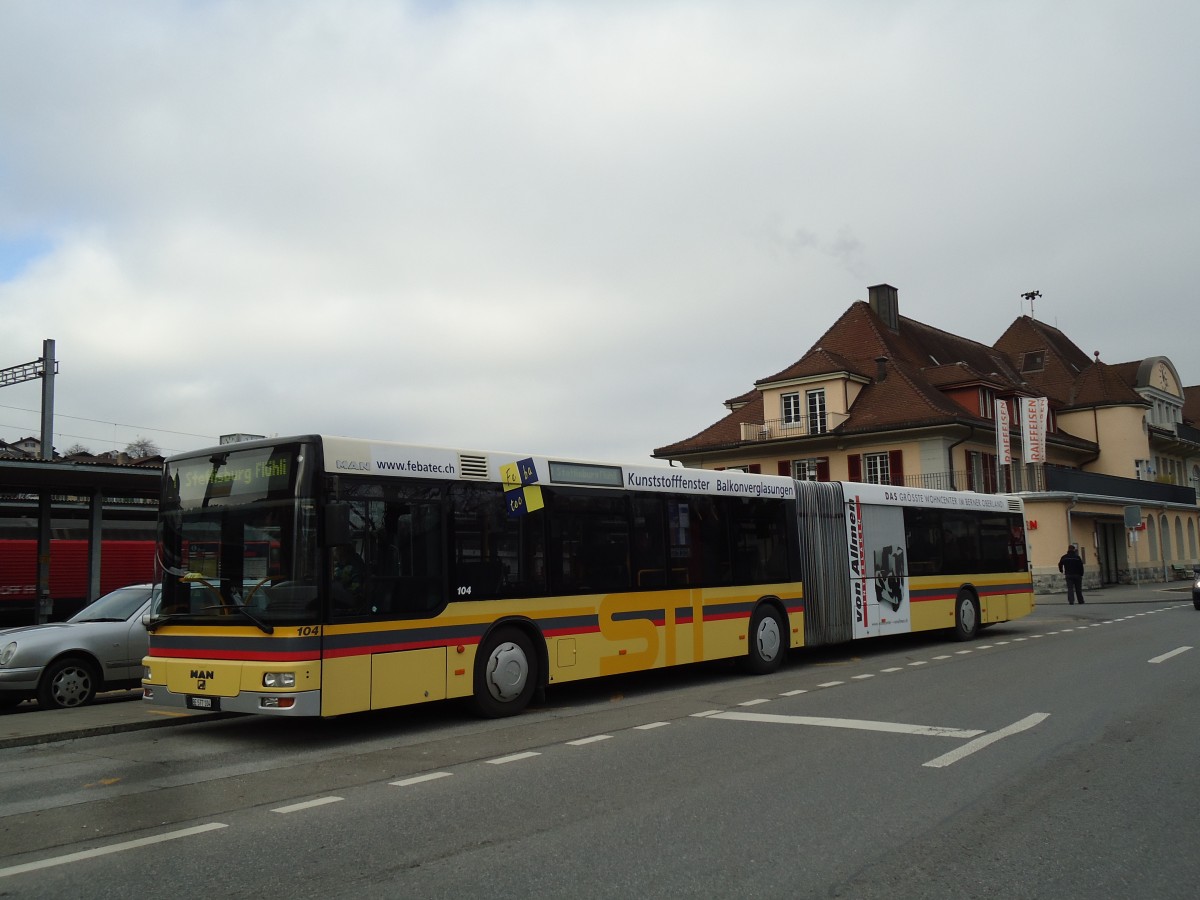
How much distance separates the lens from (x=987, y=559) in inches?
800

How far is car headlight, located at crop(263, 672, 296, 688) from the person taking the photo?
912 cm

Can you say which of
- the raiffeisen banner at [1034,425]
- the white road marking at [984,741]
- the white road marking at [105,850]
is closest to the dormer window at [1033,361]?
the raiffeisen banner at [1034,425]

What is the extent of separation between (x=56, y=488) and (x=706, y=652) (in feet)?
40.7

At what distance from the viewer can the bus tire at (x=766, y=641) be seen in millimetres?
14578

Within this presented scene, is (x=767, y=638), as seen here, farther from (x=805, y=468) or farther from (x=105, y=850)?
(x=805, y=468)

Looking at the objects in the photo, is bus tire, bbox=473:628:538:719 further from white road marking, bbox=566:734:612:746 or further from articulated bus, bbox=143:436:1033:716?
white road marking, bbox=566:734:612:746

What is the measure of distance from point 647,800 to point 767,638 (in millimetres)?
8188

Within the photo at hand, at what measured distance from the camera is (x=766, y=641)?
14.9 m

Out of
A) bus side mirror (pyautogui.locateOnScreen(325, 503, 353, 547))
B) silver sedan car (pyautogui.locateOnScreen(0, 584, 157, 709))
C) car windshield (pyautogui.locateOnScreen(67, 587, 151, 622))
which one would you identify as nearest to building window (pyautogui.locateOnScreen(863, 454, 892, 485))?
car windshield (pyautogui.locateOnScreen(67, 587, 151, 622))

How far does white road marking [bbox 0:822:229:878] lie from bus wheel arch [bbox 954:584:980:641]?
51.2 ft

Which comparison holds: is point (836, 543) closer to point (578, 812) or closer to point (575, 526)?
point (575, 526)

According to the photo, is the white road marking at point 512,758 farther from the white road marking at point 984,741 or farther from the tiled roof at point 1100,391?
the tiled roof at point 1100,391

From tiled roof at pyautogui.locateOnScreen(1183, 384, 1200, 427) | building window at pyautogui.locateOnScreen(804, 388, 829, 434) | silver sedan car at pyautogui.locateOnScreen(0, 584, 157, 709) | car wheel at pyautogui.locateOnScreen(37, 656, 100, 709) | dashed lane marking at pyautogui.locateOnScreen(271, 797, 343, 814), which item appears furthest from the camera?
tiled roof at pyautogui.locateOnScreen(1183, 384, 1200, 427)

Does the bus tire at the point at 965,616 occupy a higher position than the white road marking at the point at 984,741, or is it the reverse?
the bus tire at the point at 965,616
